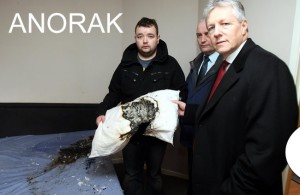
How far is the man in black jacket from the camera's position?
176 centimetres

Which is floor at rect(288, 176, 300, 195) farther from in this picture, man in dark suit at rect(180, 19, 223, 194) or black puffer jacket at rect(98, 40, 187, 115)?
black puffer jacket at rect(98, 40, 187, 115)

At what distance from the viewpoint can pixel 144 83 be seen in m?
1.77

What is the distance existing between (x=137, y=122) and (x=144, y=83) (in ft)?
1.04

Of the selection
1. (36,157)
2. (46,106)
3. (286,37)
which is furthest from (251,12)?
(46,106)

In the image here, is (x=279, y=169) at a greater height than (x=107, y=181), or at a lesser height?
greater

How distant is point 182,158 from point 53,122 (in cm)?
130

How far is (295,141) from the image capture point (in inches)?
32.2

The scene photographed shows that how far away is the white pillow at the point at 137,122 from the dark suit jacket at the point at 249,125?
495 millimetres

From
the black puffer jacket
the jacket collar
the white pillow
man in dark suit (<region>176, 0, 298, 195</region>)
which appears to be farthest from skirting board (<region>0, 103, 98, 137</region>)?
the jacket collar

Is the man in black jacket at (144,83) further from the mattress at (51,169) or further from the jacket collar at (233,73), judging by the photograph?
the jacket collar at (233,73)

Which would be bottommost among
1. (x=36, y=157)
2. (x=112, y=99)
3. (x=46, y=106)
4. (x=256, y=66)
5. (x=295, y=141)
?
(x=36, y=157)

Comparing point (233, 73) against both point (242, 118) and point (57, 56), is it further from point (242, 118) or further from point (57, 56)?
point (57, 56)

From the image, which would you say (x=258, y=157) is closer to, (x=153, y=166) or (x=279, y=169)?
(x=279, y=169)

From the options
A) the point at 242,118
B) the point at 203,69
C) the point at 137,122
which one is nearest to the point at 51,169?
the point at 137,122
